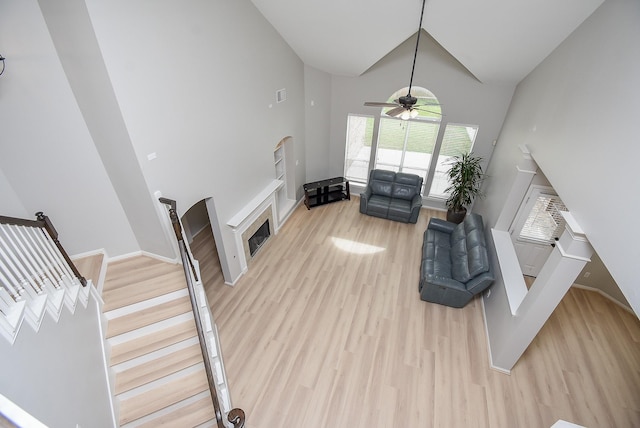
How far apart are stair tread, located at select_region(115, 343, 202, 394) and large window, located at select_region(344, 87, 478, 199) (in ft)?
21.9

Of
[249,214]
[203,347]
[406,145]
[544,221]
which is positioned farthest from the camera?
[406,145]

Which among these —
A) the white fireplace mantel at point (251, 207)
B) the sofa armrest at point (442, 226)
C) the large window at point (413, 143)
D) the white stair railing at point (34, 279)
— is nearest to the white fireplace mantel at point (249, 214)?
the white fireplace mantel at point (251, 207)

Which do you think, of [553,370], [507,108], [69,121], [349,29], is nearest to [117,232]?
[69,121]

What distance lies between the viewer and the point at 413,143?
26.2ft

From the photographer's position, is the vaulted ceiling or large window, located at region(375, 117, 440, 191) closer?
the vaulted ceiling

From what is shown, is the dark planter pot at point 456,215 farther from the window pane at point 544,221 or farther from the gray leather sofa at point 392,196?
the window pane at point 544,221

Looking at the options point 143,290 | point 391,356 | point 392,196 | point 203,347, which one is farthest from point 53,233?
point 392,196

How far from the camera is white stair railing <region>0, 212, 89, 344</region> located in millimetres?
2346

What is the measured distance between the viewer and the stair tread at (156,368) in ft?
11.1

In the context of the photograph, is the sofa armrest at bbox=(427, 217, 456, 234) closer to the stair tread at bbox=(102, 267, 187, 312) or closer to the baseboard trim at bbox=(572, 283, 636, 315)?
the baseboard trim at bbox=(572, 283, 636, 315)

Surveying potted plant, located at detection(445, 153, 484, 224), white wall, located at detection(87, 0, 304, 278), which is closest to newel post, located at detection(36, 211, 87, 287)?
white wall, located at detection(87, 0, 304, 278)

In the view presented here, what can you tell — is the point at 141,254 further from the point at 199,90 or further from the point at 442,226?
the point at 442,226

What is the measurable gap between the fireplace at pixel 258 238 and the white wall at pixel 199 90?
0.63m

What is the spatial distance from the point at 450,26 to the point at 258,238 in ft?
17.5
